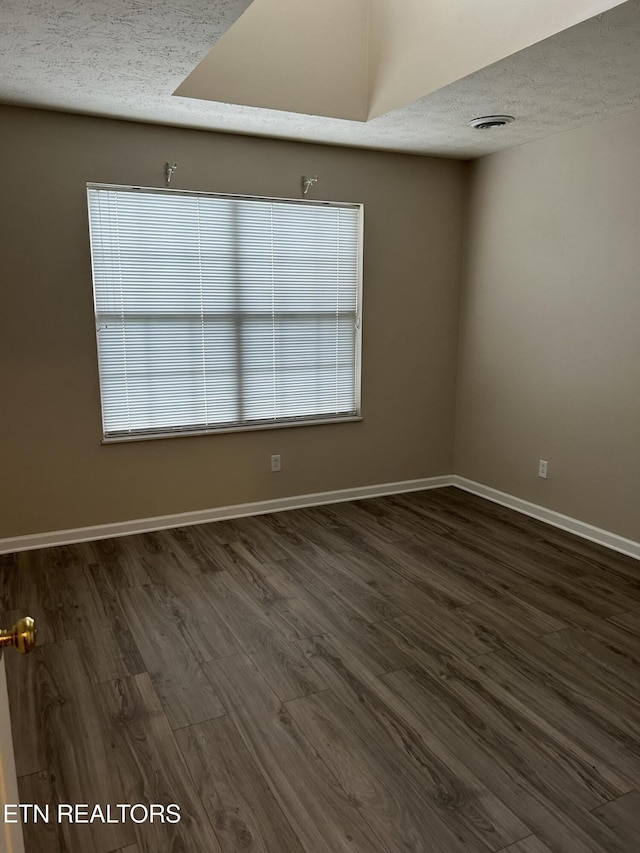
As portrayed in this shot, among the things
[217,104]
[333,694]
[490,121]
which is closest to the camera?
[333,694]

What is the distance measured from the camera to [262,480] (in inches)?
167

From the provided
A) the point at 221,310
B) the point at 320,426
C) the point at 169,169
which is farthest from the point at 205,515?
the point at 169,169

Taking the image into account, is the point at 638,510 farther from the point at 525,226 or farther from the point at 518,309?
the point at 525,226

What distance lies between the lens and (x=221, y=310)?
3977 mm

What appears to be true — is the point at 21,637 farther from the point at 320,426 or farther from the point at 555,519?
the point at 555,519

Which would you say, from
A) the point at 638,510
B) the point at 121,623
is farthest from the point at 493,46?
the point at 121,623

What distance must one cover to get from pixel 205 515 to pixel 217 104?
2406mm

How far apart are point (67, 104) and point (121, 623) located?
2608 millimetres

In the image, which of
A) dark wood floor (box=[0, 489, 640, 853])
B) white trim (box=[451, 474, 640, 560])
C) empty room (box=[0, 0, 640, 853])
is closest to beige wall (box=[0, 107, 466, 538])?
empty room (box=[0, 0, 640, 853])

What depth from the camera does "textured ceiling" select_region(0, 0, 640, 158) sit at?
218 cm

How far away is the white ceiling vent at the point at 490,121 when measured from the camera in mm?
3420

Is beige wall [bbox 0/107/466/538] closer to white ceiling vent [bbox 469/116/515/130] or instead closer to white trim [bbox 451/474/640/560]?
white trim [bbox 451/474/640/560]

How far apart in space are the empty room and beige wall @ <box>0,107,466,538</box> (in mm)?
18

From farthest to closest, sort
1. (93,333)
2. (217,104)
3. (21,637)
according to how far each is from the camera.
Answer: (93,333) < (217,104) < (21,637)
